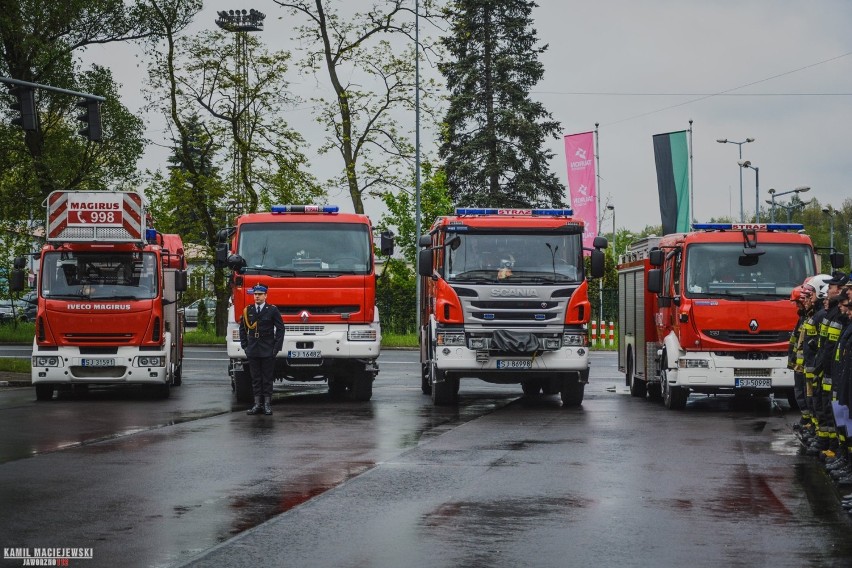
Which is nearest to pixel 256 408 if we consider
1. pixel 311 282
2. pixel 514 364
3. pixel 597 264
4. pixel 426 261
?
pixel 311 282

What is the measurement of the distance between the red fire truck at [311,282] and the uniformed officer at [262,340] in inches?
60.5

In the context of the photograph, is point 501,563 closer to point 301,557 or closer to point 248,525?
point 301,557

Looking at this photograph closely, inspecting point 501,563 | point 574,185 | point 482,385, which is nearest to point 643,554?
point 501,563

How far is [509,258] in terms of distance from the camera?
67.6 feet

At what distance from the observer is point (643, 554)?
8.45 metres

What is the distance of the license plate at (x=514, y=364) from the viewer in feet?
66.7

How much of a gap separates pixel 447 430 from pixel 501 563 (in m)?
9.04

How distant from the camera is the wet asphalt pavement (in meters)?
8.62

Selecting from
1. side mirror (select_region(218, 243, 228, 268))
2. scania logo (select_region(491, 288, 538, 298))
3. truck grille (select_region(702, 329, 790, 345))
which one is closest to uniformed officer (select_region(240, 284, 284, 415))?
side mirror (select_region(218, 243, 228, 268))

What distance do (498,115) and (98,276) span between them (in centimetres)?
4668

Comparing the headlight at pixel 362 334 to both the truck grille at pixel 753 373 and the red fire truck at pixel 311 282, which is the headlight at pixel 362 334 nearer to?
the red fire truck at pixel 311 282

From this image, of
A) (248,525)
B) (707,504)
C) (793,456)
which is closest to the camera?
(248,525)

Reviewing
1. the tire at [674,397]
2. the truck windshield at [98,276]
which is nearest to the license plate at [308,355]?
the truck windshield at [98,276]

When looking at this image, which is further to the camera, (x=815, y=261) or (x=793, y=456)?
(x=815, y=261)
